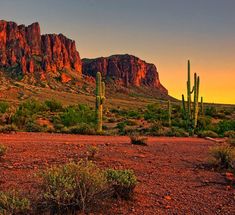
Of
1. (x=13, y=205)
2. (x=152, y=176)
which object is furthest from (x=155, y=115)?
(x=13, y=205)

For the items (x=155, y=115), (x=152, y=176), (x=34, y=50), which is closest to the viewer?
(x=152, y=176)

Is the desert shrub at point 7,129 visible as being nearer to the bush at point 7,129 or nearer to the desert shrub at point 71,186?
the bush at point 7,129

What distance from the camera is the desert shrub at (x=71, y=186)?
507cm

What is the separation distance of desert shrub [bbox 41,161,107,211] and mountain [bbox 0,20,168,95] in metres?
118

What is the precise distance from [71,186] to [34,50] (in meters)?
159

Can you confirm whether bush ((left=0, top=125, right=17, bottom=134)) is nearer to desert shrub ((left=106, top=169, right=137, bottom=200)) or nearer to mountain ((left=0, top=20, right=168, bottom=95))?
desert shrub ((left=106, top=169, right=137, bottom=200))

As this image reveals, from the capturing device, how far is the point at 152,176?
25.5ft

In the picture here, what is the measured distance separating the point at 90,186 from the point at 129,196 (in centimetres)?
91

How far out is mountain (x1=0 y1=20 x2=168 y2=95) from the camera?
13425cm

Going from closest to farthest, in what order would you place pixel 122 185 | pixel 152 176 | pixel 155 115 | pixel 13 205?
pixel 13 205, pixel 122 185, pixel 152 176, pixel 155 115

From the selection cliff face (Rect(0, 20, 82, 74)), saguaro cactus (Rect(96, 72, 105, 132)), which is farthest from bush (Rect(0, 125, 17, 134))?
cliff face (Rect(0, 20, 82, 74))

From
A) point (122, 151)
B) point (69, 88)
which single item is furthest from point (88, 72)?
point (122, 151)

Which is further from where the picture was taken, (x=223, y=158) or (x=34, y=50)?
(x=34, y=50)

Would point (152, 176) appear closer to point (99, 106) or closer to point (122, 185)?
point (122, 185)
